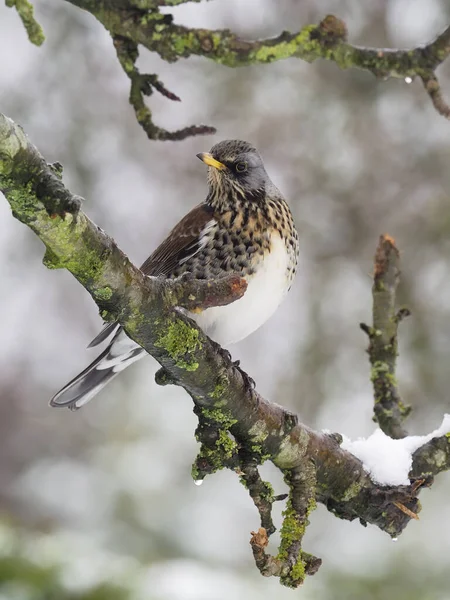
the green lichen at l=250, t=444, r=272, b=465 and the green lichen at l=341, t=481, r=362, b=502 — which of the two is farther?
the green lichen at l=341, t=481, r=362, b=502

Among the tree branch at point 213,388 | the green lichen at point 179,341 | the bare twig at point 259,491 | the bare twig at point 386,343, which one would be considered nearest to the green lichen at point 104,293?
the tree branch at point 213,388

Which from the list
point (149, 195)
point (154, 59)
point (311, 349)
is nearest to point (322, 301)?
point (311, 349)

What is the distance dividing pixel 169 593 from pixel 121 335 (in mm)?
1063

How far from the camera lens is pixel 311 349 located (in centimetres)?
563

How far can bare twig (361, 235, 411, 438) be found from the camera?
3039mm

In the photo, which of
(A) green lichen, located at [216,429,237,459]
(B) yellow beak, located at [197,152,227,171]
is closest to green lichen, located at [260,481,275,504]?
(A) green lichen, located at [216,429,237,459]

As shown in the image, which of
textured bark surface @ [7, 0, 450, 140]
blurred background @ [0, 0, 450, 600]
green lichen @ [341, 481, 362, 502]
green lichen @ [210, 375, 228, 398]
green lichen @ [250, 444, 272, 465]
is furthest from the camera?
blurred background @ [0, 0, 450, 600]

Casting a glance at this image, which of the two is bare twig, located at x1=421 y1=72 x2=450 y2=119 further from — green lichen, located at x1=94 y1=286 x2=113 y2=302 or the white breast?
green lichen, located at x1=94 y1=286 x2=113 y2=302

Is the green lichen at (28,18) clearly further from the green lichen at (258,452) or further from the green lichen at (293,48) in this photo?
the green lichen at (258,452)

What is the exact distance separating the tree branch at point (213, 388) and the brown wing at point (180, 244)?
0.93 meters

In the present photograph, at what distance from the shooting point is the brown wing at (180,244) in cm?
309

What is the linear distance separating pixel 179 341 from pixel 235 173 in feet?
5.44

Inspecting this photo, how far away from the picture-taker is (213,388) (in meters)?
2.08

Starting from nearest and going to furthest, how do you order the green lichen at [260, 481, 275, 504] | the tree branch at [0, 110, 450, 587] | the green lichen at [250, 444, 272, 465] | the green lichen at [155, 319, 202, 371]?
1. the tree branch at [0, 110, 450, 587]
2. the green lichen at [155, 319, 202, 371]
3. the green lichen at [260, 481, 275, 504]
4. the green lichen at [250, 444, 272, 465]
